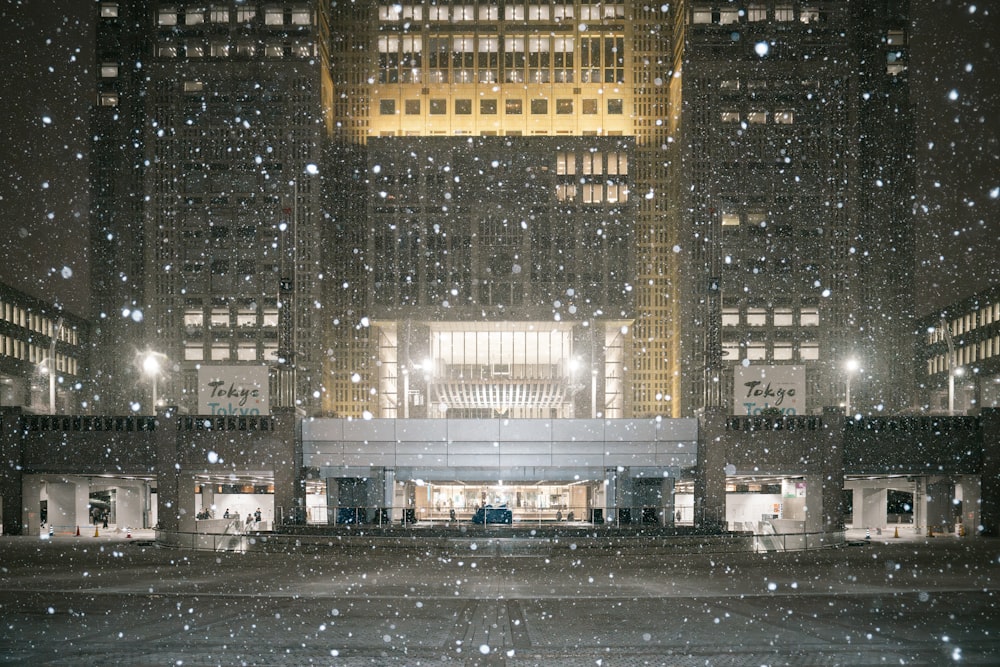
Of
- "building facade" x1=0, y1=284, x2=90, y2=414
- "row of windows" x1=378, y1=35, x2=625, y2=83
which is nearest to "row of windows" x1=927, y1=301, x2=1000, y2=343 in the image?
"row of windows" x1=378, y1=35, x2=625, y2=83

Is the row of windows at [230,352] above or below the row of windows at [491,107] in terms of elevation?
below

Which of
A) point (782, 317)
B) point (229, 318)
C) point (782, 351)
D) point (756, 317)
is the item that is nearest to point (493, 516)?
point (229, 318)

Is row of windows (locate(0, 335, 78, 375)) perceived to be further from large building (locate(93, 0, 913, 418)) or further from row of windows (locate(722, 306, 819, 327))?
row of windows (locate(722, 306, 819, 327))

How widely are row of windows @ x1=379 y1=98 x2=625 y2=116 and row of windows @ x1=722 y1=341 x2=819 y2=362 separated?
22935 millimetres

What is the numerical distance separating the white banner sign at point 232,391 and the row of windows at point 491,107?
32765 millimetres

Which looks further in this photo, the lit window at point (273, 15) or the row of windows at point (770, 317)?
the lit window at point (273, 15)

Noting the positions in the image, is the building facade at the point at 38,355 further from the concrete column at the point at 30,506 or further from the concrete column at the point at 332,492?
the concrete column at the point at 332,492

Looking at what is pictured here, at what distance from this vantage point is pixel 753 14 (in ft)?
287

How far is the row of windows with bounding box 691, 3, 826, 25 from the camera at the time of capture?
87062 millimetres

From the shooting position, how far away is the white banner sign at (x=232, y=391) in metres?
65.8

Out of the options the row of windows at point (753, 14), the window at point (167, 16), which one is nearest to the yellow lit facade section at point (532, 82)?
the row of windows at point (753, 14)

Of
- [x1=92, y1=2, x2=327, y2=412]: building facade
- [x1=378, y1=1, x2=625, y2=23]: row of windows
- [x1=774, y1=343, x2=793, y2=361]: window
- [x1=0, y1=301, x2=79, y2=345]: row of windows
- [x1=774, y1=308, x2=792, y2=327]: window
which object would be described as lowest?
[x1=774, y1=343, x2=793, y2=361]: window

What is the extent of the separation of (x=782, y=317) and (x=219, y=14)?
54.8m

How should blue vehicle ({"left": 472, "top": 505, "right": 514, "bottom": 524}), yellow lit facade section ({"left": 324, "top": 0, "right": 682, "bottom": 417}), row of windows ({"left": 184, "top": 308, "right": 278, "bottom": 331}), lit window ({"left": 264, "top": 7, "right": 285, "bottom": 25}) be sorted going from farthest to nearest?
yellow lit facade section ({"left": 324, "top": 0, "right": 682, "bottom": 417})
lit window ({"left": 264, "top": 7, "right": 285, "bottom": 25})
row of windows ({"left": 184, "top": 308, "right": 278, "bottom": 331})
blue vehicle ({"left": 472, "top": 505, "right": 514, "bottom": 524})
